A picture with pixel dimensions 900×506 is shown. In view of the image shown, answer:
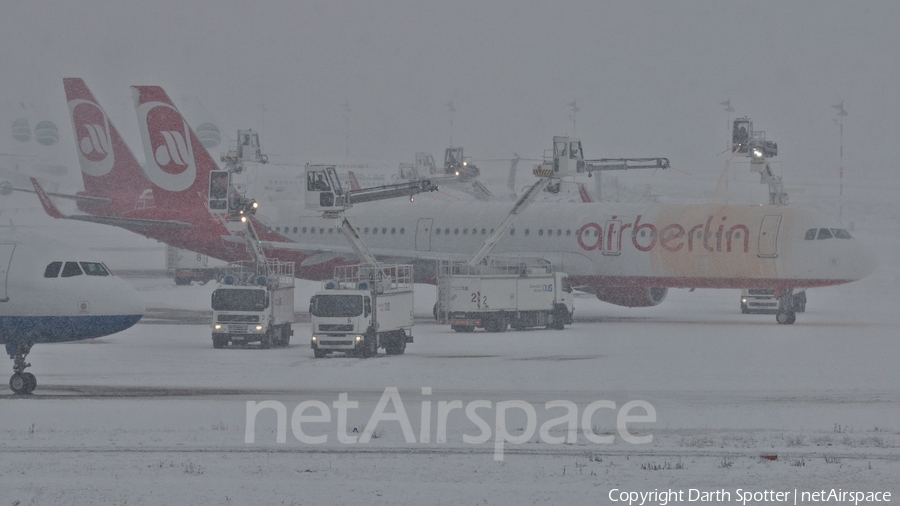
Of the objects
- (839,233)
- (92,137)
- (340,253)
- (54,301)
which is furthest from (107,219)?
(839,233)

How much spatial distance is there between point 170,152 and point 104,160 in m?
10.5

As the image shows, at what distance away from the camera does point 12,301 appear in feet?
89.8

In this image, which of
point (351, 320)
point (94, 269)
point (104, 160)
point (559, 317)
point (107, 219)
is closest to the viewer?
point (94, 269)

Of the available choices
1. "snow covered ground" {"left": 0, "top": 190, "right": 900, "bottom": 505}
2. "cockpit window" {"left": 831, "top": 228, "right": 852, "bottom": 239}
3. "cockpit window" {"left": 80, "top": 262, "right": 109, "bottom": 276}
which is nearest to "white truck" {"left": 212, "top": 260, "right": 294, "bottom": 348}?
"snow covered ground" {"left": 0, "top": 190, "right": 900, "bottom": 505}

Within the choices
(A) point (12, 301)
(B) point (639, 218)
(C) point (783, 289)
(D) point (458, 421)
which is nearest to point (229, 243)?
(B) point (639, 218)

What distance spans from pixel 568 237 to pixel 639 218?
313 centimetres

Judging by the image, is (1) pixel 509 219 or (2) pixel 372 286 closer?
(2) pixel 372 286

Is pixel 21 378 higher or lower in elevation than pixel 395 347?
lower

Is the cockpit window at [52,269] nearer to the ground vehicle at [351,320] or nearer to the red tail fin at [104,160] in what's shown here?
the ground vehicle at [351,320]

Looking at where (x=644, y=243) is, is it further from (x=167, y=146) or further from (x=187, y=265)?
(x=187, y=265)

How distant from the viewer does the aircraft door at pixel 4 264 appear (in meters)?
27.4

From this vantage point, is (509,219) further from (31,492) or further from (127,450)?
(31,492)

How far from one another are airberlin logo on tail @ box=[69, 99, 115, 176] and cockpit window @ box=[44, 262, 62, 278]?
39.5m

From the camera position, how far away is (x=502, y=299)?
1806 inches
